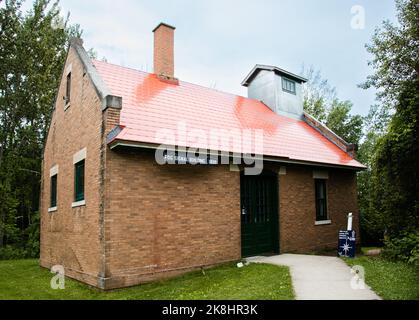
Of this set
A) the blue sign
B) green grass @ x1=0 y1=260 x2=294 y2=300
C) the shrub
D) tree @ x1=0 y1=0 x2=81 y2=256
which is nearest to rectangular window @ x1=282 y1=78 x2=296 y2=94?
the blue sign

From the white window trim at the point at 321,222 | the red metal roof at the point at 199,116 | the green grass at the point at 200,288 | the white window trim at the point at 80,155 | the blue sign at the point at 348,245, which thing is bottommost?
the green grass at the point at 200,288

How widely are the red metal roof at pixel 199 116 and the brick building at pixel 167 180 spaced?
0.06m

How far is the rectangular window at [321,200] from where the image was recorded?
14.4 metres

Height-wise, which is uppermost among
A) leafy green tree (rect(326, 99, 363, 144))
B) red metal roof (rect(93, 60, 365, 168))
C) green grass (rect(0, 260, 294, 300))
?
leafy green tree (rect(326, 99, 363, 144))

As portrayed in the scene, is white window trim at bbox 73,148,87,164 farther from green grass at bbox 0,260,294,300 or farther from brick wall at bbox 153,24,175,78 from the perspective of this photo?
brick wall at bbox 153,24,175,78

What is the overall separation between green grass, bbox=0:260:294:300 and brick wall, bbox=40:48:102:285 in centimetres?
81

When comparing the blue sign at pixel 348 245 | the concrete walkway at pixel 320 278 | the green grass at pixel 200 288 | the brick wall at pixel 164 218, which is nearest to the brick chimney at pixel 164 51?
the brick wall at pixel 164 218

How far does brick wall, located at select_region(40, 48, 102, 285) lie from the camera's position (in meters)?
9.78

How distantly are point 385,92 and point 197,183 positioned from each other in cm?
893

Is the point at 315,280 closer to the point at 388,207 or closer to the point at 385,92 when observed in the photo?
the point at 388,207

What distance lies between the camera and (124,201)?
9180 mm

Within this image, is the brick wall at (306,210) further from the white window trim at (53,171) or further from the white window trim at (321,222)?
the white window trim at (53,171)
